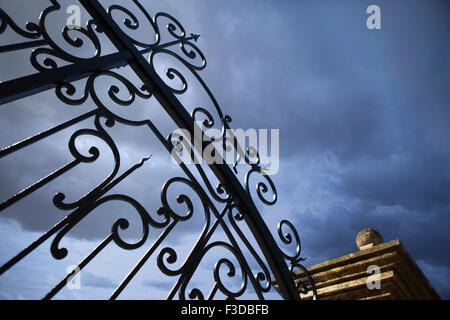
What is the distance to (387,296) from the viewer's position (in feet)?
6.52

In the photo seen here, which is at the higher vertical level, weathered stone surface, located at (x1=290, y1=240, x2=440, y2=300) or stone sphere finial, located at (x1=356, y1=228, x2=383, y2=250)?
stone sphere finial, located at (x1=356, y1=228, x2=383, y2=250)

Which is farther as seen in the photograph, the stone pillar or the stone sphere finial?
the stone sphere finial

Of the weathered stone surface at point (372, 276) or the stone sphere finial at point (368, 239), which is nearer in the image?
the weathered stone surface at point (372, 276)

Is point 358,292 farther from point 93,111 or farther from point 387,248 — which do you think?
point 93,111

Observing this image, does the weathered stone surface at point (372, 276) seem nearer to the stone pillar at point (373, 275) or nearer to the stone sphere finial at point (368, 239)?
the stone pillar at point (373, 275)

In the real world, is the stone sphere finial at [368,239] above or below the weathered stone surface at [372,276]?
above

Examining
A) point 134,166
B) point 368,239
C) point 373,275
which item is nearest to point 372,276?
point 373,275

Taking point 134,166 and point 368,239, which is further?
point 368,239

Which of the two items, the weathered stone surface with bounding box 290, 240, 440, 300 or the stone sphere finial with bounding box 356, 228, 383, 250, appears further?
the stone sphere finial with bounding box 356, 228, 383, 250

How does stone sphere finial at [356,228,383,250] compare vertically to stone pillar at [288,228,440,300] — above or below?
above

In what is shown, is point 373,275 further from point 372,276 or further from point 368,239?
A: point 368,239

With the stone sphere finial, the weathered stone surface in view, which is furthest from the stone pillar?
the stone sphere finial

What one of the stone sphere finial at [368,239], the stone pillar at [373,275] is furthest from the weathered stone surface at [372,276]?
the stone sphere finial at [368,239]

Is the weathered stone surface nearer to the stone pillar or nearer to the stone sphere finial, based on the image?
the stone pillar
